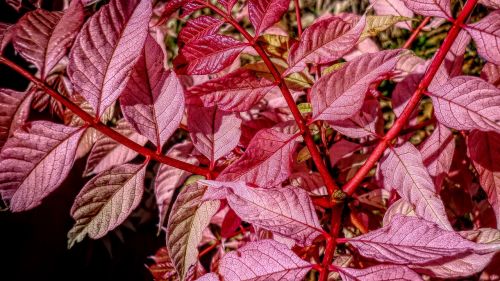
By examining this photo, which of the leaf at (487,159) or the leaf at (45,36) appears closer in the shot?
the leaf at (45,36)

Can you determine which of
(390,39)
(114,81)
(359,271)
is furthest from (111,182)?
(390,39)

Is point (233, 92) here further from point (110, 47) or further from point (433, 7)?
point (433, 7)

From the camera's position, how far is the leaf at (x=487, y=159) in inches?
24.6

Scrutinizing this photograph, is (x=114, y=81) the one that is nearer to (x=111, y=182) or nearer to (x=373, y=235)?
(x=111, y=182)

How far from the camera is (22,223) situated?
1.28 metres

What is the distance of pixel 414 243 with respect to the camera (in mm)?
466

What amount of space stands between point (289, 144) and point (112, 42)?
0.25 meters

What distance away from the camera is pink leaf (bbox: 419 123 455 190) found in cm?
63

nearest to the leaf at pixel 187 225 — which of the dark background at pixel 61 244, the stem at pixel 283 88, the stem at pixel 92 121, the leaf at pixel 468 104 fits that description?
the stem at pixel 92 121

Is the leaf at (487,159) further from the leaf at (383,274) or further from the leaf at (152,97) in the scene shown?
the leaf at (152,97)

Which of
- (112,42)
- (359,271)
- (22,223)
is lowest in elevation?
(22,223)

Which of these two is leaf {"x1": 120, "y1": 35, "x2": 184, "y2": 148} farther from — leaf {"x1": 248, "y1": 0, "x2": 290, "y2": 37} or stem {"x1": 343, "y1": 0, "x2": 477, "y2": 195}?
stem {"x1": 343, "y1": 0, "x2": 477, "y2": 195}

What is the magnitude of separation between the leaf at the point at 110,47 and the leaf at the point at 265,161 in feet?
0.55

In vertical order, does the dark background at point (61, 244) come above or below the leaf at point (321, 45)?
below
